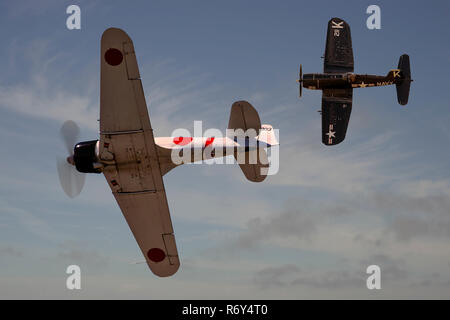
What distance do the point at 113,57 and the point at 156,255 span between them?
27.6 ft

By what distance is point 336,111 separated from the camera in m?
29.2

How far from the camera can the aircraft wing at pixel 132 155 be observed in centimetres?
1811

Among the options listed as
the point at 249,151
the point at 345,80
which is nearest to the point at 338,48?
the point at 345,80

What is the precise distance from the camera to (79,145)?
66.1 ft

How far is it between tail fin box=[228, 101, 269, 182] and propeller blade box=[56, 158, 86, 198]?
6039mm

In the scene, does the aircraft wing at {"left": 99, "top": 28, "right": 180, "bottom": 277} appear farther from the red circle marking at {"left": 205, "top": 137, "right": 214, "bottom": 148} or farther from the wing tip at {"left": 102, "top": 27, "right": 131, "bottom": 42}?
the red circle marking at {"left": 205, "top": 137, "right": 214, "bottom": 148}

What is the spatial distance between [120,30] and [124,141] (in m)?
3.93

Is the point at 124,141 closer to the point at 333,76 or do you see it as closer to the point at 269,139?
the point at 269,139

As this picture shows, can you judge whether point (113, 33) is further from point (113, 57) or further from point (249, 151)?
point (249, 151)

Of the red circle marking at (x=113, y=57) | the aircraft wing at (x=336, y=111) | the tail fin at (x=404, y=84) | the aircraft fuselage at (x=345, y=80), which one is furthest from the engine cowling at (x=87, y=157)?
the tail fin at (x=404, y=84)

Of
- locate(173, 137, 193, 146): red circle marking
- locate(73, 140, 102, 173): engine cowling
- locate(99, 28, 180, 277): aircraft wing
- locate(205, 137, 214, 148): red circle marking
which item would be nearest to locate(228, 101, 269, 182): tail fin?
locate(205, 137, 214, 148): red circle marking

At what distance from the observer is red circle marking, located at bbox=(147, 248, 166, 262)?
72.1 feet

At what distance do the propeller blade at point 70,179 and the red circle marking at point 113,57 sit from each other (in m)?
4.88

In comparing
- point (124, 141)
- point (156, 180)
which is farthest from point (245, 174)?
point (124, 141)
